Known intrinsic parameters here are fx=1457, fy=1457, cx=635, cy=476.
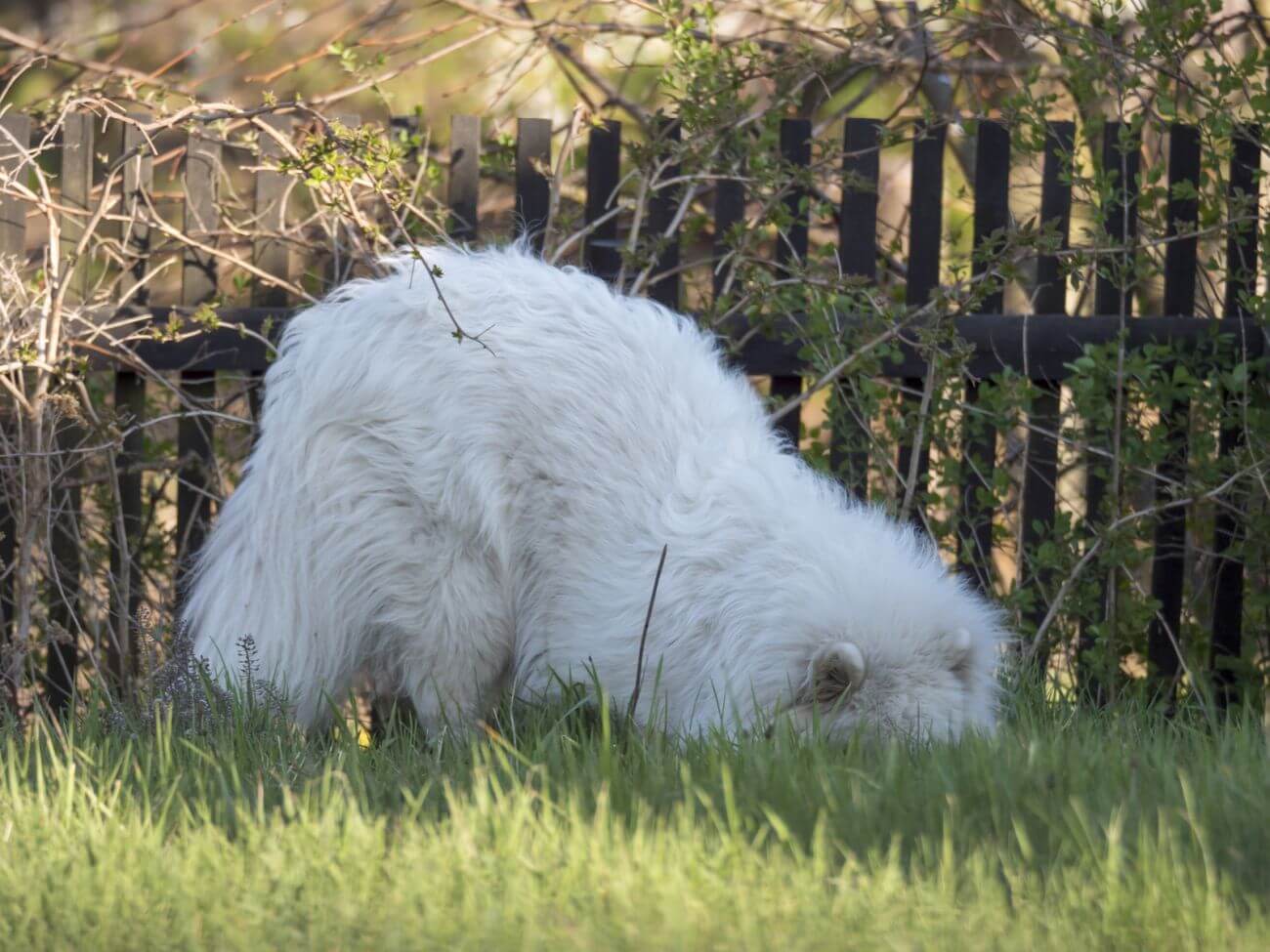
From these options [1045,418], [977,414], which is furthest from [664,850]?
[1045,418]

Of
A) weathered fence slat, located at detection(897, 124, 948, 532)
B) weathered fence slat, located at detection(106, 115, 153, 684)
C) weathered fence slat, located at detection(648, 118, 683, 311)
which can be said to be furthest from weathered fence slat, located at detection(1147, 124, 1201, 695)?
weathered fence slat, located at detection(106, 115, 153, 684)

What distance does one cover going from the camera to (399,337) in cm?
418

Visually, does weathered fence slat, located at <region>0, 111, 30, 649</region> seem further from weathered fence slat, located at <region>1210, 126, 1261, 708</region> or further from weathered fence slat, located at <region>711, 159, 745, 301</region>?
weathered fence slat, located at <region>1210, 126, 1261, 708</region>

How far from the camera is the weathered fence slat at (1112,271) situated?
494 cm

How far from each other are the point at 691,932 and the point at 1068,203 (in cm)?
395

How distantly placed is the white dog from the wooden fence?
1.06m

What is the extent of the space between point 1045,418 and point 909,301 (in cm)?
66

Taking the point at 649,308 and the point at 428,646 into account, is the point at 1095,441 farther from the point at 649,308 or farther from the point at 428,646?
the point at 428,646

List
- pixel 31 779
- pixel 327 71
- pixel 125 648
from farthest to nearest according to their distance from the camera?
pixel 327 71
pixel 125 648
pixel 31 779

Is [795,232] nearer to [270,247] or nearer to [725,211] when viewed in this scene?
[725,211]

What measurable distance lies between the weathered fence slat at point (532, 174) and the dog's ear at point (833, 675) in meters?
2.49

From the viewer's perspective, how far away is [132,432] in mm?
5246

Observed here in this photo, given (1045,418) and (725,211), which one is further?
(725,211)

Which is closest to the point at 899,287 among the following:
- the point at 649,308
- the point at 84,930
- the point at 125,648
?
the point at 649,308
